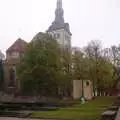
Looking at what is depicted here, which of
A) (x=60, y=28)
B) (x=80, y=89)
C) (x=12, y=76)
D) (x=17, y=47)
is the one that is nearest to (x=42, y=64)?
(x=80, y=89)

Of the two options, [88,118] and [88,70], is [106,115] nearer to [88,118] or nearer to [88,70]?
[88,118]

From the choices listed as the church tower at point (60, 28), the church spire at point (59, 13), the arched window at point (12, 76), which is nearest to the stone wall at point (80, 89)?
the arched window at point (12, 76)

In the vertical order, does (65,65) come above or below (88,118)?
above

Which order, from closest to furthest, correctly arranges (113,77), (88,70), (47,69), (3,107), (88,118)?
(88,118) → (3,107) → (47,69) → (88,70) → (113,77)

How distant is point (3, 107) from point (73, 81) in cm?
1854

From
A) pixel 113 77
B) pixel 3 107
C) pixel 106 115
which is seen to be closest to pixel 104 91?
pixel 113 77

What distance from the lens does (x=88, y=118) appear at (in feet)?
72.6

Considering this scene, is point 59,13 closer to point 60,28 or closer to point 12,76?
point 60,28

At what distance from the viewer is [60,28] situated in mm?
107125

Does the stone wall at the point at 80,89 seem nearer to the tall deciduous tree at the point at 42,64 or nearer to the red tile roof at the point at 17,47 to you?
the tall deciduous tree at the point at 42,64

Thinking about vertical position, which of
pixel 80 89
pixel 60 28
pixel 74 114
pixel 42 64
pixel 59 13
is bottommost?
pixel 74 114

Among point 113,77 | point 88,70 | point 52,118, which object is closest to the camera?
point 52,118

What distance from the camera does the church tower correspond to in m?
104

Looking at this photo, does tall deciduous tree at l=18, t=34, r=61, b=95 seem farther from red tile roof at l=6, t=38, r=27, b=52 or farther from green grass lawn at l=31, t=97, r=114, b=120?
red tile roof at l=6, t=38, r=27, b=52
